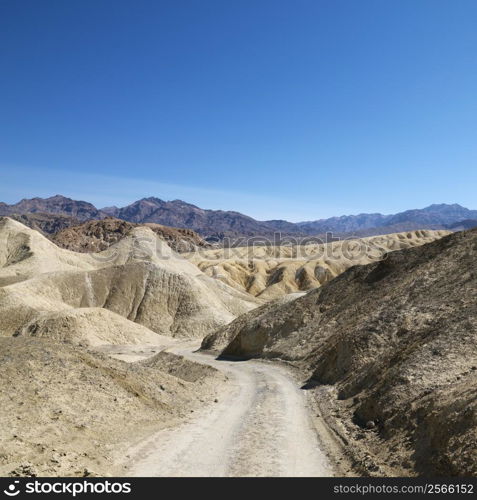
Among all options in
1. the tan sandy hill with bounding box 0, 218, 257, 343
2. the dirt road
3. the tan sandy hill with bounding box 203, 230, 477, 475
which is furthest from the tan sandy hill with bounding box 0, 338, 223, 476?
the tan sandy hill with bounding box 0, 218, 257, 343

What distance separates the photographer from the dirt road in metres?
12.3

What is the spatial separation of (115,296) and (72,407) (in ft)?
208

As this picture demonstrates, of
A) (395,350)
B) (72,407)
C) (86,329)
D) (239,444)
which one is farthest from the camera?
(86,329)

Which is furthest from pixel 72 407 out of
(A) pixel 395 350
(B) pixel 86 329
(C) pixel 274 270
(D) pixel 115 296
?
(C) pixel 274 270

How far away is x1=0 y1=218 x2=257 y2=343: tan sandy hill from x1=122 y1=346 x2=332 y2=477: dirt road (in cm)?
4101

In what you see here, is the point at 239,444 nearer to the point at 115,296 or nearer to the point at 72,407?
the point at 72,407

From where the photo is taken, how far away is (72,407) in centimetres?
1585

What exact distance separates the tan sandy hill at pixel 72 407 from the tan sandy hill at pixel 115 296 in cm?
3866

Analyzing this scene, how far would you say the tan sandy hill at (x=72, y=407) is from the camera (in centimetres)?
1214

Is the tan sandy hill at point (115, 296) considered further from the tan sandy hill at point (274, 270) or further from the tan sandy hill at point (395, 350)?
the tan sandy hill at point (274, 270)

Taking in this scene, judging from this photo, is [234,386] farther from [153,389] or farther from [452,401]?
[452,401]

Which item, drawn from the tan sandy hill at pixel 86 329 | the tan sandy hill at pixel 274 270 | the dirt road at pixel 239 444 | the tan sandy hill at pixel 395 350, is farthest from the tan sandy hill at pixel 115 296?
the tan sandy hill at pixel 274 270

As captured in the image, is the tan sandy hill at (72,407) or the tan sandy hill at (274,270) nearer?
the tan sandy hill at (72,407)
